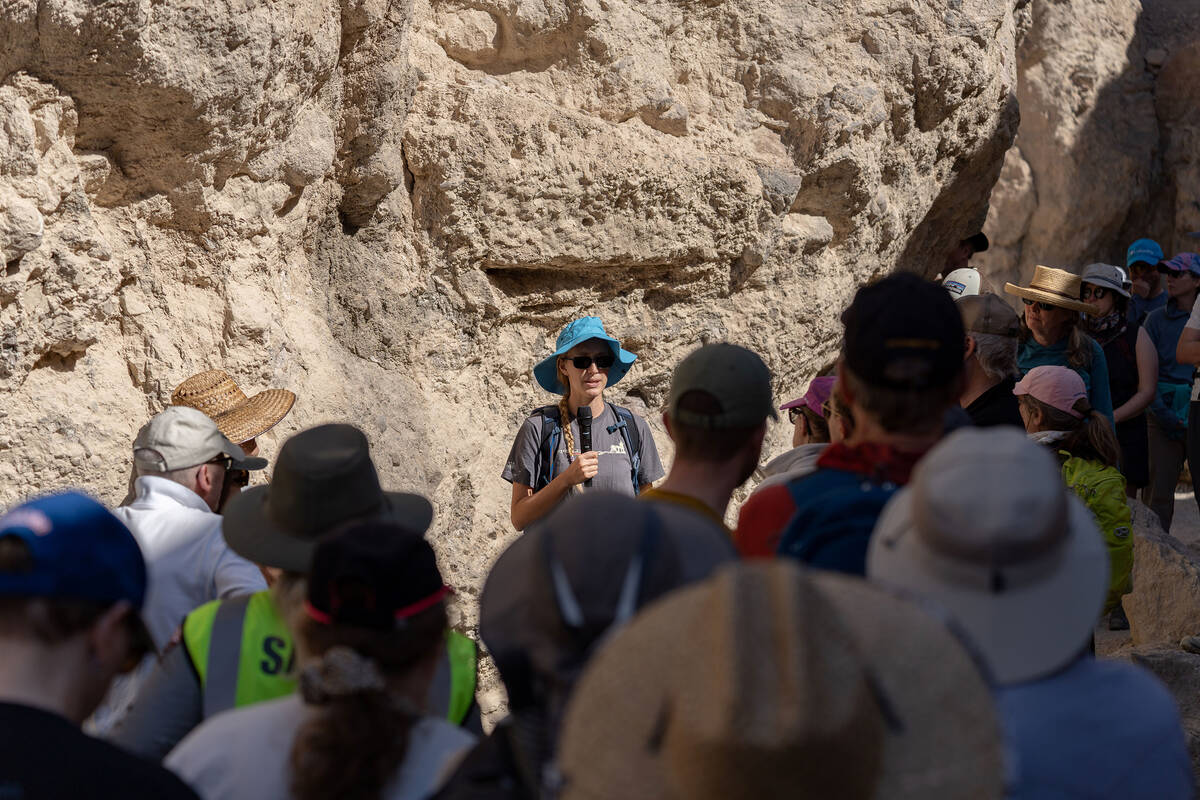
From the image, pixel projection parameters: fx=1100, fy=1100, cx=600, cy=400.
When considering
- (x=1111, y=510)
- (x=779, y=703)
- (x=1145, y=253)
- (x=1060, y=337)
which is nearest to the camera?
(x=779, y=703)

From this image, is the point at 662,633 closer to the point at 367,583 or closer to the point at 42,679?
the point at 367,583

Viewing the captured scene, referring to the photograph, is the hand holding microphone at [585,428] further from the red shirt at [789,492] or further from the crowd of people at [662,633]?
the red shirt at [789,492]

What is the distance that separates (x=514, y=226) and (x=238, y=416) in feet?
5.98

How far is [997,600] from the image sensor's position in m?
1.24

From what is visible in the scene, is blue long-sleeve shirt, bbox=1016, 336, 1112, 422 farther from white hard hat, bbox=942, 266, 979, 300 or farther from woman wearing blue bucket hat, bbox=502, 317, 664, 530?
woman wearing blue bucket hat, bbox=502, 317, 664, 530

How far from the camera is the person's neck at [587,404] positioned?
3.68 meters

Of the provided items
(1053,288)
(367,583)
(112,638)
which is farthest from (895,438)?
(1053,288)

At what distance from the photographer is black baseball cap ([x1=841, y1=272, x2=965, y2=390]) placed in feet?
5.49

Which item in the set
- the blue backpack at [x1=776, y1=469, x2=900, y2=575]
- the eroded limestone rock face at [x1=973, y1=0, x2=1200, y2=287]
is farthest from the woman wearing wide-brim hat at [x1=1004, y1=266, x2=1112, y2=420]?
the eroded limestone rock face at [x1=973, y1=0, x2=1200, y2=287]

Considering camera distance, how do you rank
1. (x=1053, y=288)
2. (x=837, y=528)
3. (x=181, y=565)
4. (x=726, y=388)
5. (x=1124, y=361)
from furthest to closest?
(x=1124, y=361)
(x=1053, y=288)
(x=181, y=565)
(x=726, y=388)
(x=837, y=528)

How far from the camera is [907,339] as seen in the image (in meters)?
1.67

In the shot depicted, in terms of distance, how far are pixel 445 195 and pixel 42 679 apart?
3342mm

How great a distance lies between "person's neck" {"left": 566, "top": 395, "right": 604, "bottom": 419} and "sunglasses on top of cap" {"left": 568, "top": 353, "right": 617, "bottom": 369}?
0.36 feet

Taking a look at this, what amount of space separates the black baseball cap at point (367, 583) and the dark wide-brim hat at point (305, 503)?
33cm
